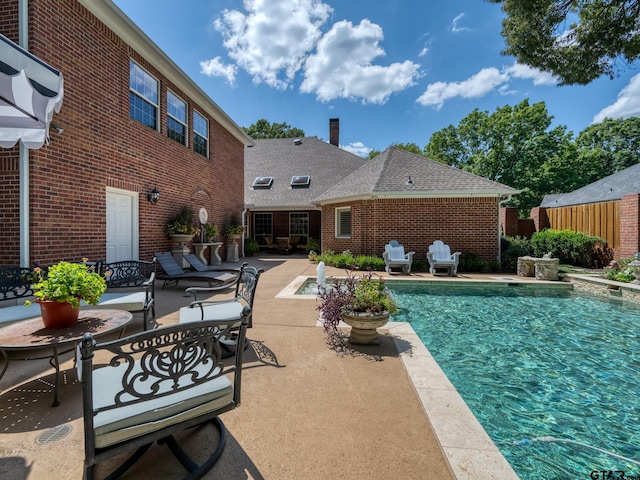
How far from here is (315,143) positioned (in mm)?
20656

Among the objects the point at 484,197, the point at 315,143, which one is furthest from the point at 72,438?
the point at 315,143

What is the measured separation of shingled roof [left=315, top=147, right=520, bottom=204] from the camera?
1058cm

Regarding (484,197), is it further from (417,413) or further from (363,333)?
(417,413)

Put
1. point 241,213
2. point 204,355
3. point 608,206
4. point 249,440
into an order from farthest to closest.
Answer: point 241,213, point 608,206, point 249,440, point 204,355

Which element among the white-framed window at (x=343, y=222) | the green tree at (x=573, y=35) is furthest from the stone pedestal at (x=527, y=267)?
the white-framed window at (x=343, y=222)

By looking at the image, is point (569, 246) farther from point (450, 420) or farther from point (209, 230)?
point (209, 230)

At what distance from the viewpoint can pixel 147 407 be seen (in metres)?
1.57

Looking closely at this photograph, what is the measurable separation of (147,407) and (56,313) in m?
1.81

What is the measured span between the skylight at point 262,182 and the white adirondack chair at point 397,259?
10.1 m

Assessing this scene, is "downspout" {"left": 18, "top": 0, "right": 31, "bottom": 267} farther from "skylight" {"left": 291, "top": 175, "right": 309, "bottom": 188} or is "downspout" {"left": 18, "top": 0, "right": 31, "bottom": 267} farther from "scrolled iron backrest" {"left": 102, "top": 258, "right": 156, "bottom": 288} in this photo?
"skylight" {"left": 291, "top": 175, "right": 309, "bottom": 188}

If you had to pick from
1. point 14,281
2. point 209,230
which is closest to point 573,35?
point 209,230

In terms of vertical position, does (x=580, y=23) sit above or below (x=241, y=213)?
above

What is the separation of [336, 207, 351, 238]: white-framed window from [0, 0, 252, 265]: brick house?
6.12 metres

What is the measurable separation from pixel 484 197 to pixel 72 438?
39.6 ft
